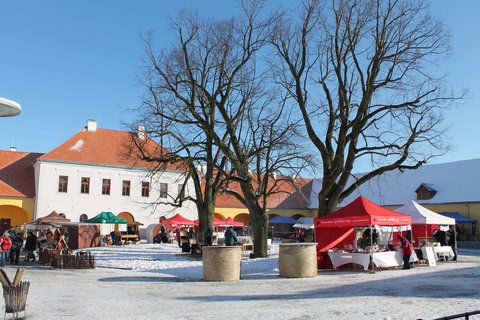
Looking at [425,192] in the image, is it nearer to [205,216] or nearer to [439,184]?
[439,184]

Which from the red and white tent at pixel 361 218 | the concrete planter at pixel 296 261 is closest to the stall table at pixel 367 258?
the red and white tent at pixel 361 218

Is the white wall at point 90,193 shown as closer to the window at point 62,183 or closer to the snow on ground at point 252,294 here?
the window at point 62,183

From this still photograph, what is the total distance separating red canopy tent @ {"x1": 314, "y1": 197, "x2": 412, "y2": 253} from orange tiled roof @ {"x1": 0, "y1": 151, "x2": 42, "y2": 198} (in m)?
33.5

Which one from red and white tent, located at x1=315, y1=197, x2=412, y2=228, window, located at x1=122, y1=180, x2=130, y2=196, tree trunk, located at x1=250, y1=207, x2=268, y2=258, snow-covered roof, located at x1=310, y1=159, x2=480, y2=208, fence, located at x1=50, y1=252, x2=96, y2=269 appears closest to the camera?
red and white tent, located at x1=315, y1=197, x2=412, y2=228

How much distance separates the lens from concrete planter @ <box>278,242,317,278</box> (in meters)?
16.7

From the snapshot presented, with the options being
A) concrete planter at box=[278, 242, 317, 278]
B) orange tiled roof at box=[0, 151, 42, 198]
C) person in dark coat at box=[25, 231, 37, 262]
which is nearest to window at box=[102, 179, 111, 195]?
orange tiled roof at box=[0, 151, 42, 198]

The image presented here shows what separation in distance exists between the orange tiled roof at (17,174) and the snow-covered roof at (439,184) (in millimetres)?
26699

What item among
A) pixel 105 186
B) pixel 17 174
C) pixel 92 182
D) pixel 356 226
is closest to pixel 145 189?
pixel 105 186

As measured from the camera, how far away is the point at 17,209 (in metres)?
46.3

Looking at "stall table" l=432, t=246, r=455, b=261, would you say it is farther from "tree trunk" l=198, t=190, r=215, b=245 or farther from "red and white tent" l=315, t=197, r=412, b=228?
"tree trunk" l=198, t=190, r=215, b=245

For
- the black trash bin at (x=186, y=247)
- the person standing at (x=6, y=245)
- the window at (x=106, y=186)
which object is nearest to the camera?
the person standing at (x=6, y=245)

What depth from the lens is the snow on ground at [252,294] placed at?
9.84 m

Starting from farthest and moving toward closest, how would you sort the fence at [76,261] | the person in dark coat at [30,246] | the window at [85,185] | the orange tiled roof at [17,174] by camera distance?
the window at [85,185] → the orange tiled roof at [17,174] → the person in dark coat at [30,246] → the fence at [76,261]

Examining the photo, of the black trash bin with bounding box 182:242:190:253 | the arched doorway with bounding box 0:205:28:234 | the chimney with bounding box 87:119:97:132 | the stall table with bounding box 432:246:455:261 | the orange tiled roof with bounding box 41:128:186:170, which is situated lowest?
the stall table with bounding box 432:246:455:261
